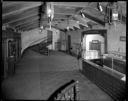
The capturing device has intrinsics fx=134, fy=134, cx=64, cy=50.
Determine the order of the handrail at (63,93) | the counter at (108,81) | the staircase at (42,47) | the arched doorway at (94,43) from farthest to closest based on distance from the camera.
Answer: the staircase at (42,47), the arched doorway at (94,43), the counter at (108,81), the handrail at (63,93)

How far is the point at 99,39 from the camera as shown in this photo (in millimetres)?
8648

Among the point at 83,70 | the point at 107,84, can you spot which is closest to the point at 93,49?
the point at 83,70

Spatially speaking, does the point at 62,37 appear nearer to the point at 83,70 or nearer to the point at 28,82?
the point at 83,70

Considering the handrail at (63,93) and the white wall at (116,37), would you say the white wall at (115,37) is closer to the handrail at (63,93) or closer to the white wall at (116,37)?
the white wall at (116,37)

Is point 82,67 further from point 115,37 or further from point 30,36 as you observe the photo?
point 30,36

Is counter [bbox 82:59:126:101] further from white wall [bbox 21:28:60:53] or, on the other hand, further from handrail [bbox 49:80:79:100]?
white wall [bbox 21:28:60:53]

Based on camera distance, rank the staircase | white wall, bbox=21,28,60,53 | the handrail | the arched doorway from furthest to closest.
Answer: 1. the staircase
2. white wall, bbox=21,28,60,53
3. the arched doorway
4. the handrail

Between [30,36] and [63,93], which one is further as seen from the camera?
[30,36]

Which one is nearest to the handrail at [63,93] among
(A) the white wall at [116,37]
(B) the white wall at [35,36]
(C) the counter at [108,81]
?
(C) the counter at [108,81]

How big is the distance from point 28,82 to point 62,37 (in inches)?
432

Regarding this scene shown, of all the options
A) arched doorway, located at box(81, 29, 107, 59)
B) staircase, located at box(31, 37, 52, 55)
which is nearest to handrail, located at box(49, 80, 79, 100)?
arched doorway, located at box(81, 29, 107, 59)

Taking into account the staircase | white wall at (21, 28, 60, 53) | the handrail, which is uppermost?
white wall at (21, 28, 60, 53)

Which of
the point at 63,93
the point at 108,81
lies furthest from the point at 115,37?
the point at 63,93

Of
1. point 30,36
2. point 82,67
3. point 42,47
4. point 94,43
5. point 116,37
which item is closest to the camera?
point 82,67
